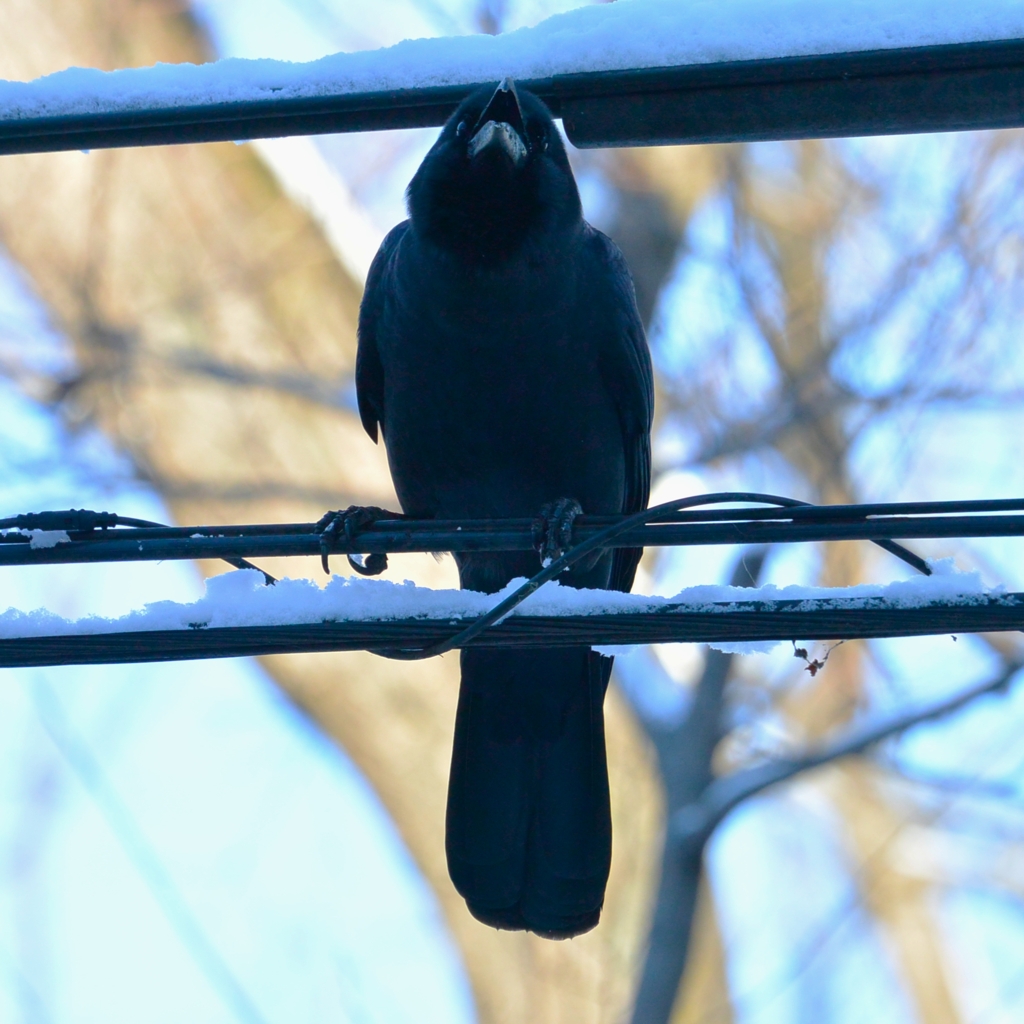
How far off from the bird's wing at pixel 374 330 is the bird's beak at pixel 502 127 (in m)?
0.54

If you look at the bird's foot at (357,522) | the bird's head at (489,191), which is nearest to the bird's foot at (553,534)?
the bird's foot at (357,522)

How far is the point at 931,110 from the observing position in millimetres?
2514

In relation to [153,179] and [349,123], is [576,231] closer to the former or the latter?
[349,123]

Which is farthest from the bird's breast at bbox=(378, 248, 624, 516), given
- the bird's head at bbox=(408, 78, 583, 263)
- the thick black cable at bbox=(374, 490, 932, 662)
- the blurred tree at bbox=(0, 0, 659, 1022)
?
the blurred tree at bbox=(0, 0, 659, 1022)

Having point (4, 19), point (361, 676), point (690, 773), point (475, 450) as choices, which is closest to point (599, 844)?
point (475, 450)

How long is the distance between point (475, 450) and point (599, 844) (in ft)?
4.15

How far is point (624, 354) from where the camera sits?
13.6 feet

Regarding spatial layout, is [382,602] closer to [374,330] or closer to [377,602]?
[377,602]

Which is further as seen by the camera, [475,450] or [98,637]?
[475,450]

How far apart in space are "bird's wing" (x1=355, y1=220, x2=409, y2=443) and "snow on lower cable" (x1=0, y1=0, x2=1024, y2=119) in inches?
61.3

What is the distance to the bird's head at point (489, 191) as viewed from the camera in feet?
12.8

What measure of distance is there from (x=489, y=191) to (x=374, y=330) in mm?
676

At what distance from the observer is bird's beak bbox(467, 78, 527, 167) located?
373 centimetres

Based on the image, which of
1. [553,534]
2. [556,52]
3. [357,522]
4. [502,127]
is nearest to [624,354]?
[502,127]
